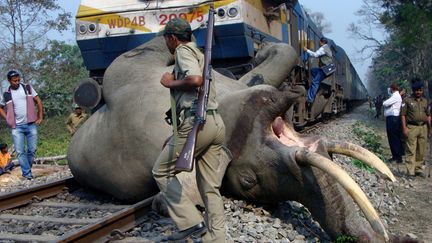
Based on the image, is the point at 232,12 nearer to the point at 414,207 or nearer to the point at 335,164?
the point at 414,207

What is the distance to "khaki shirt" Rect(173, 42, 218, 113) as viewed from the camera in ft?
11.7

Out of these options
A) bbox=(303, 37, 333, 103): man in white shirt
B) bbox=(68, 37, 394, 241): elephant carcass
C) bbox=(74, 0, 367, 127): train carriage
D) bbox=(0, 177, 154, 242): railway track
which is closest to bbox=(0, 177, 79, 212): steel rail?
bbox=(0, 177, 154, 242): railway track

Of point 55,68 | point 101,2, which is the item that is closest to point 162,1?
point 101,2

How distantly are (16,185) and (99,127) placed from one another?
2779mm

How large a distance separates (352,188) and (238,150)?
131cm

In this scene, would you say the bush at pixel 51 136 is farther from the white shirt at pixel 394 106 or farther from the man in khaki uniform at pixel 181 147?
the man in khaki uniform at pixel 181 147

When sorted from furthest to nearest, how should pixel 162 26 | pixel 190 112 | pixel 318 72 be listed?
pixel 318 72 < pixel 162 26 < pixel 190 112

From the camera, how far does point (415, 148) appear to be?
8336mm

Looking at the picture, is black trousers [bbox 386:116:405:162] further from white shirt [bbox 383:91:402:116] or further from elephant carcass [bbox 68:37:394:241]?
elephant carcass [bbox 68:37:394:241]

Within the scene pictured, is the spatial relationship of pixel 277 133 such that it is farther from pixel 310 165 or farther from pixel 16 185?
pixel 16 185

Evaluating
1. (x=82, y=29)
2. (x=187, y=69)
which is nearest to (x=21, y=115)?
(x=82, y=29)

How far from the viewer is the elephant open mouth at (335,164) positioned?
366 cm

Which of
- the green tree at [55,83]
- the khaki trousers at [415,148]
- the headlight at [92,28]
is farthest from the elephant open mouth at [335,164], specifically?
the green tree at [55,83]

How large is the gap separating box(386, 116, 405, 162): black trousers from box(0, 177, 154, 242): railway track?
6103 mm
